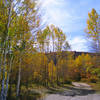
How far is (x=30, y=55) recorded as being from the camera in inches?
287

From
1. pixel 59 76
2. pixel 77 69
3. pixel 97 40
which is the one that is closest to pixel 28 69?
pixel 97 40

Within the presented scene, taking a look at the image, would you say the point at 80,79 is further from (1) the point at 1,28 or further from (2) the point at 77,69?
(1) the point at 1,28

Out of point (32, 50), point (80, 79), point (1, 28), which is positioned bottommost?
point (80, 79)

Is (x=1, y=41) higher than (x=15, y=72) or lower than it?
higher

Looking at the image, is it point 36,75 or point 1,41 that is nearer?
point 1,41

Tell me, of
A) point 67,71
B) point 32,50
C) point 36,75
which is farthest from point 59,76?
point 32,50

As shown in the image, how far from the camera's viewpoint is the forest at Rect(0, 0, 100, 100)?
5.27m

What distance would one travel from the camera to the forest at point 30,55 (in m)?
5.27

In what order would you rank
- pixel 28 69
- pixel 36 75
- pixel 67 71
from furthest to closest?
pixel 67 71 < pixel 36 75 < pixel 28 69

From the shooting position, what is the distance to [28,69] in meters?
11.9

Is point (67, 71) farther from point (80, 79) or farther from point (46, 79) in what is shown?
point (80, 79)

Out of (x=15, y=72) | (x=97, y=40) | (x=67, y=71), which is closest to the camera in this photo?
(x=97, y=40)

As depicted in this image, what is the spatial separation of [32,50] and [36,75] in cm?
818

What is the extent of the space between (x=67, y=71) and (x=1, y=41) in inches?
640
